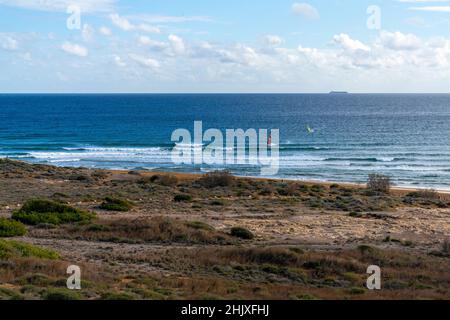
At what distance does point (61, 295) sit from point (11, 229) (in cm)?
1044

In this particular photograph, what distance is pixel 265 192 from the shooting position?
39312 mm

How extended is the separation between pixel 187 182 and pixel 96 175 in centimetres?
815

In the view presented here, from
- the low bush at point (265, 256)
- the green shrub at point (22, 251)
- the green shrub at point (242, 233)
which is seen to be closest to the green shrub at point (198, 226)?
the green shrub at point (242, 233)

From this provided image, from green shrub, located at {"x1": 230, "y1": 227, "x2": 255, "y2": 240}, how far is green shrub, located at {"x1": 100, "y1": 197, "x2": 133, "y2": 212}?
27.2 ft

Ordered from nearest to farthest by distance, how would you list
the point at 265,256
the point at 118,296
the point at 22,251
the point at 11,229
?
1. the point at 118,296
2. the point at 22,251
3. the point at 265,256
4. the point at 11,229

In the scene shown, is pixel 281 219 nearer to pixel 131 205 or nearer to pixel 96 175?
pixel 131 205

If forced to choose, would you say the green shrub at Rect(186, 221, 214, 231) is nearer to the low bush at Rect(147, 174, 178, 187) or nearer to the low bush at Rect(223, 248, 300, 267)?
the low bush at Rect(223, 248, 300, 267)

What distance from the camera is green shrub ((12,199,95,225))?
24531 millimetres

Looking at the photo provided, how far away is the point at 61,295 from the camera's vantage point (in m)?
12.4

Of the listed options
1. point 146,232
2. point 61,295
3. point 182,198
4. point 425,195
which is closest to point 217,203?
point 182,198

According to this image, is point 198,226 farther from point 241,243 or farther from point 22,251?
point 22,251

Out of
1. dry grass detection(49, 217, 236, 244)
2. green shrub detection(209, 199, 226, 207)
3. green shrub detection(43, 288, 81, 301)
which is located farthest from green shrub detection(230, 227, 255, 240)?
green shrub detection(43, 288, 81, 301)

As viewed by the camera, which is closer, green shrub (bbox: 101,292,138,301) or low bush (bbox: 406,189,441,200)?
green shrub (bbox: 101,292,138,301)

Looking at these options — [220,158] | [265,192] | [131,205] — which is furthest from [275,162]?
[131,205]
